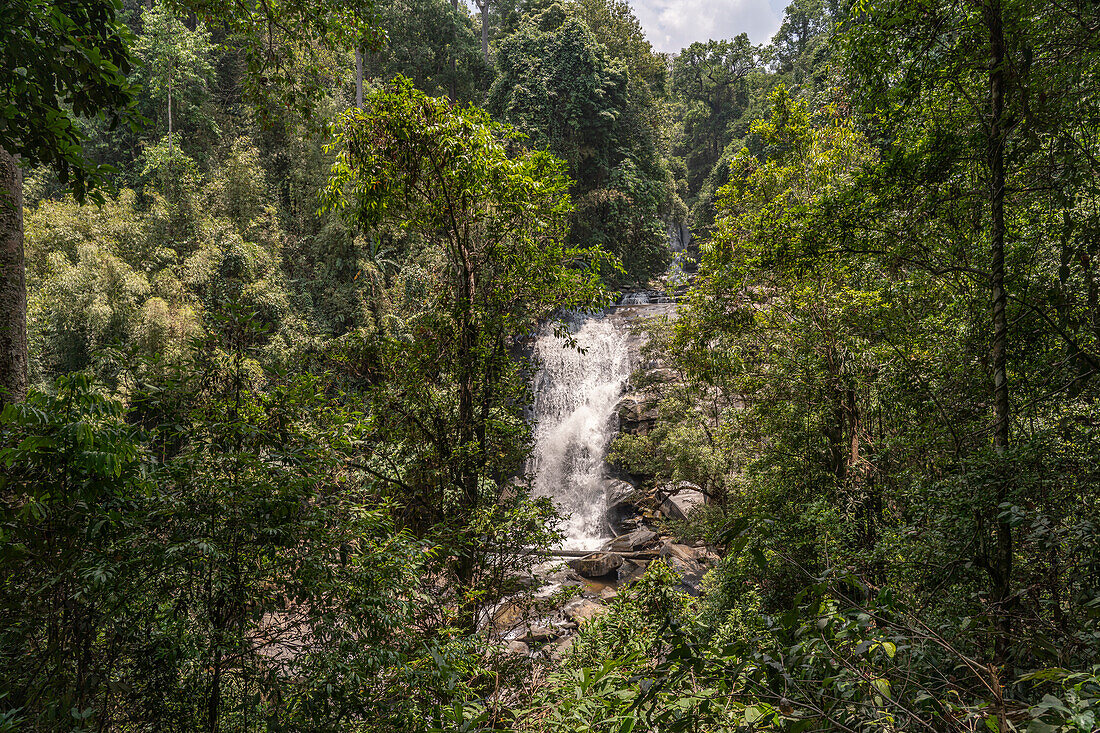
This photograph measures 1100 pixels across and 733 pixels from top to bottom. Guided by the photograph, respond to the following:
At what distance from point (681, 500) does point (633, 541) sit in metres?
1.53

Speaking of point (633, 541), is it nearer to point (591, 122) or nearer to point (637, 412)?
point (637, 412)

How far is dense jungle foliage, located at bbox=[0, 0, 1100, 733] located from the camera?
1.79 meters

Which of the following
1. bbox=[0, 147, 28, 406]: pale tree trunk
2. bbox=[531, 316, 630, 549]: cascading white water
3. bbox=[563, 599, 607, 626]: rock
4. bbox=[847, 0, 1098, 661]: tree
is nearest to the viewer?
bbox=[0, 147, 28, 406]: pale tree trunk

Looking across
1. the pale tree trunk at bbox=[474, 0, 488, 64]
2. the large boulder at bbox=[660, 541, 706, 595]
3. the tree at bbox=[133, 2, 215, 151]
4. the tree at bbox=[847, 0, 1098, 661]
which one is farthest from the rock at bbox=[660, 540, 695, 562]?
the pale tree trunk at bbox=[474, 0, 488, 64]

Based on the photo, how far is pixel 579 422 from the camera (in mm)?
14406

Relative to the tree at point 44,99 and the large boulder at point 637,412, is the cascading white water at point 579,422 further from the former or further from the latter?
the tree at point 44,99

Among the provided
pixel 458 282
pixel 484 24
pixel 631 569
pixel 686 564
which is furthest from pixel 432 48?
pixel 686 564

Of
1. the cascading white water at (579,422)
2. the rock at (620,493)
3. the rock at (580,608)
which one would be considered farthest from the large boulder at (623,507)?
the rock at (580,608)

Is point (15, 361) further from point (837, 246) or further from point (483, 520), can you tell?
point (837, 246)

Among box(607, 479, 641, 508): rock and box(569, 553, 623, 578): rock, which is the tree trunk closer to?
box(569, 553, 623, 578): rock

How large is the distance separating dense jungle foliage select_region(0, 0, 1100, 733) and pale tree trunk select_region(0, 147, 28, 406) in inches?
0.6

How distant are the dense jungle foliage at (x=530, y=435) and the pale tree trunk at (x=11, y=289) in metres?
0.01

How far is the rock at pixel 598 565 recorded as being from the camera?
10.6m

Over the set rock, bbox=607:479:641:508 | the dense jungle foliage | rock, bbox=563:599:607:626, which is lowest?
rock, bbox=563:599:607:626
